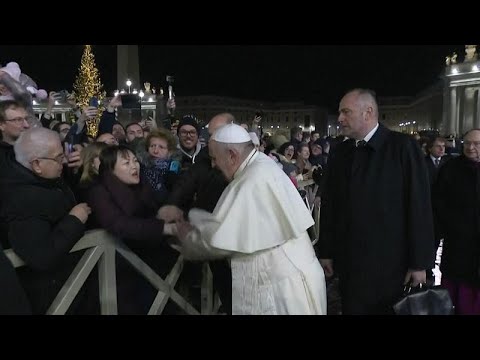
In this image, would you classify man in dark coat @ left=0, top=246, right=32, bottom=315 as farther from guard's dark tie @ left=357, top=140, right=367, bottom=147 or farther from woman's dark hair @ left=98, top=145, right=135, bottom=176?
guard's dark tie @ left=357, top=140, right=367, bottom=147

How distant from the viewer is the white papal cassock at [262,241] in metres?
3.02

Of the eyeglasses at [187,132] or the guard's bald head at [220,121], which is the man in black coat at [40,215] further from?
the eyeglasses at [187,132]

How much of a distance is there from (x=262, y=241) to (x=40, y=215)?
1.34 m

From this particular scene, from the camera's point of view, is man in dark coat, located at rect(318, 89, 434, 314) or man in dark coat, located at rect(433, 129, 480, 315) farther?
man in dark coat, located at rect(433, 129, 480, 315)

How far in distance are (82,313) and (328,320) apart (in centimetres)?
172

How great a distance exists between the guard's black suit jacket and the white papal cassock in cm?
67

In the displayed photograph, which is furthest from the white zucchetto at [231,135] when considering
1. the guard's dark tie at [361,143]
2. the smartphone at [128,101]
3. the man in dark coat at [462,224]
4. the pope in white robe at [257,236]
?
the smartphone at [128,101]

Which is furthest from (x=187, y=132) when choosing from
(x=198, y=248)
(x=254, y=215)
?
(x=254, y=215)

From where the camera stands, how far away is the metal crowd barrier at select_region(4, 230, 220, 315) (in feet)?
9.81

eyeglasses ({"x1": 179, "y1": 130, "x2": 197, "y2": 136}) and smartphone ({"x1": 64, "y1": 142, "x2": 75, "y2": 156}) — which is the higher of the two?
eyeglasses ({"x1": 179, "y1": 130, "x2": 197, "y2": 136})

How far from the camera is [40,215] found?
2803 millimetres

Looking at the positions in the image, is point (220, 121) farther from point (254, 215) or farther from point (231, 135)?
point (254, 215)

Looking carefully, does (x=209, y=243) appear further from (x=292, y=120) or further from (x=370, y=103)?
(x=292, y=120)

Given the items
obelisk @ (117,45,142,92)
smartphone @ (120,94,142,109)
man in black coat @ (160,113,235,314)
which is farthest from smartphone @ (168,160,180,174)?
obelisk @ (117,45,142,92)
